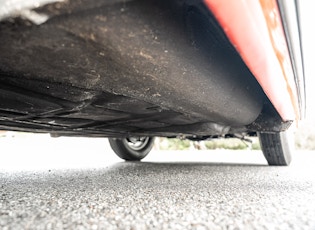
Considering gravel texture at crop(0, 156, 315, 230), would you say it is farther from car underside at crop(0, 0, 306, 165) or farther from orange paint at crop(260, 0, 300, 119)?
orange paint at crop(260, 0, 300, 119)

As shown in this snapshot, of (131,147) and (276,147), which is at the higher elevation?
(131,147)

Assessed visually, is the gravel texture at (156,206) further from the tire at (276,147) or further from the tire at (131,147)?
the tire at (131,147)

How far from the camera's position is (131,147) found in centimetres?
227

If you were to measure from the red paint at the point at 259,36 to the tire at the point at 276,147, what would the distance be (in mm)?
842

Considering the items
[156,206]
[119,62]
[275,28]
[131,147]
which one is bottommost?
[156,206]

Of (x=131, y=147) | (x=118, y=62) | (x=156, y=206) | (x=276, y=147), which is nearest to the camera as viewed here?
(x=118, y=62)

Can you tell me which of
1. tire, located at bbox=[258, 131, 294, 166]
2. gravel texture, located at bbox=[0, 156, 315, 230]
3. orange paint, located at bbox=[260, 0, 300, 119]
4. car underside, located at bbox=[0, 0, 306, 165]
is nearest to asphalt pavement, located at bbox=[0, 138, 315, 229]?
gravel texture, located at bbox=[0, 156, 315, 230]

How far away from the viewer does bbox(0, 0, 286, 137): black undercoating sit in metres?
0.41

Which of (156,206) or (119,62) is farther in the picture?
(156,206)

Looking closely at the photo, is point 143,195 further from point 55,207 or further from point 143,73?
point 143,73

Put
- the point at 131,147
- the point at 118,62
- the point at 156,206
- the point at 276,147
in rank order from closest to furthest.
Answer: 1. the point at 118,62
2. the point at 156,206
3. the point at 276,147
4. the point at 131,147

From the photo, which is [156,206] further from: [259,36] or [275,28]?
[275,28]

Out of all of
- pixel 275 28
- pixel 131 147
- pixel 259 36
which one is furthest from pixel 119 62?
pixel 131 147

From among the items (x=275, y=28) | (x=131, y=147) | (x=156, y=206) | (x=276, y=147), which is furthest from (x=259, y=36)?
(x=131, y=147)
